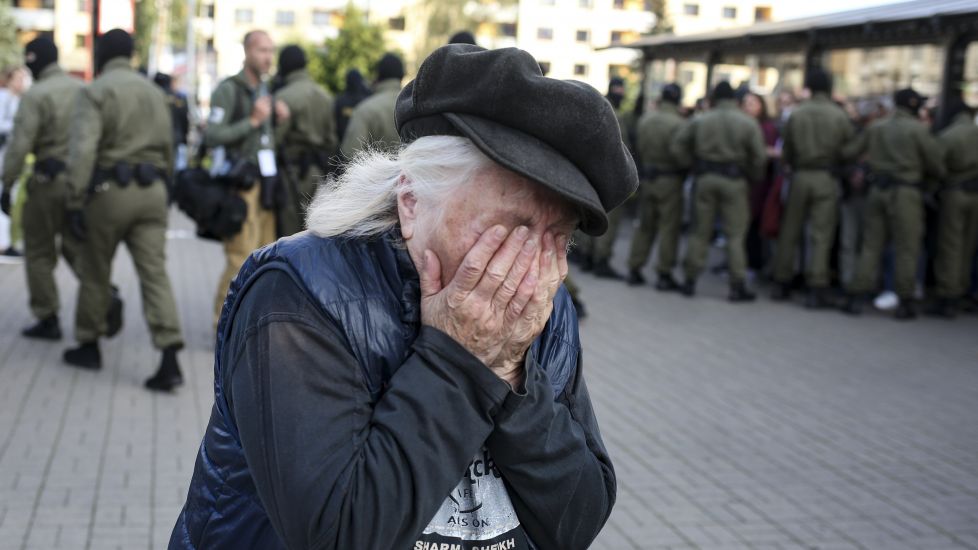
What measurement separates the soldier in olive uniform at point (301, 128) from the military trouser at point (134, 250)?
1718 millimetres

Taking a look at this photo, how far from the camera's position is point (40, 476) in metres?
5.35

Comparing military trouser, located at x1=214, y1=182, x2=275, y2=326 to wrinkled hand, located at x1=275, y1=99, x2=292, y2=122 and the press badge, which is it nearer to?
the press badge

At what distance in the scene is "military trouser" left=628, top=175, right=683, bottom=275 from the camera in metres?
12.4

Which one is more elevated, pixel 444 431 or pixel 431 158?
pixel 431 158

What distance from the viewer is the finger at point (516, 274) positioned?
5.70 feet

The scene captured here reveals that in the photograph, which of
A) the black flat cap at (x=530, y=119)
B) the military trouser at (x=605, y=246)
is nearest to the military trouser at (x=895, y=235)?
A: the military trouser at (x=605, y=246)

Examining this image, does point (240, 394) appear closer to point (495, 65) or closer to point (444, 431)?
point (444, 431)

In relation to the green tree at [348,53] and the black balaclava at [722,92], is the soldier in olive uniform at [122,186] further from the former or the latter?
the green tree at [348,53]

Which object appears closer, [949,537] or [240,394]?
[240,394]

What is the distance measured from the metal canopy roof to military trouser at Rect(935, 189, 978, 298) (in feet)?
6.23

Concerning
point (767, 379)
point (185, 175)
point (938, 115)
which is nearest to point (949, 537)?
point (767, 379)

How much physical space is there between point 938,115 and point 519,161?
39.2ft

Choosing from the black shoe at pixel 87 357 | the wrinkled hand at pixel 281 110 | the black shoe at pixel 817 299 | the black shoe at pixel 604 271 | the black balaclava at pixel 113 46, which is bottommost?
the black shoe at pixel 604 271

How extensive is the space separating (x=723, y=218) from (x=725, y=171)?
0.52 m
